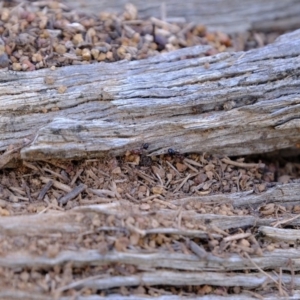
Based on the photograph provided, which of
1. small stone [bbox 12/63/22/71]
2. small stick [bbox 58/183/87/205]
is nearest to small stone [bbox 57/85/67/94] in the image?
small stone [bbox 12/63/22/71]

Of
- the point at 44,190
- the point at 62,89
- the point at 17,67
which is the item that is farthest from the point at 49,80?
the point at 44,190

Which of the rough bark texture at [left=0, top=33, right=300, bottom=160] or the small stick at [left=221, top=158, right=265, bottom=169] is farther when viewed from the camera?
the small stick at [left=221, top=158, right=265, bottom=169]

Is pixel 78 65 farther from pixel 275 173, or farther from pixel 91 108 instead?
pixel 275 173

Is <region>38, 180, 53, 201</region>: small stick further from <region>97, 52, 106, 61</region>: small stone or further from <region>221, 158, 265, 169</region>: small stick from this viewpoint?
<region>221, 158, 265, 169</region>: small stick

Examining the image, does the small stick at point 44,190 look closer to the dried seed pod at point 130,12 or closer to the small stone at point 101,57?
the small stone at point 101,57

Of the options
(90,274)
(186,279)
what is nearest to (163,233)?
(186,279)

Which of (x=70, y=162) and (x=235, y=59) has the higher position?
(x=235, y=59)
